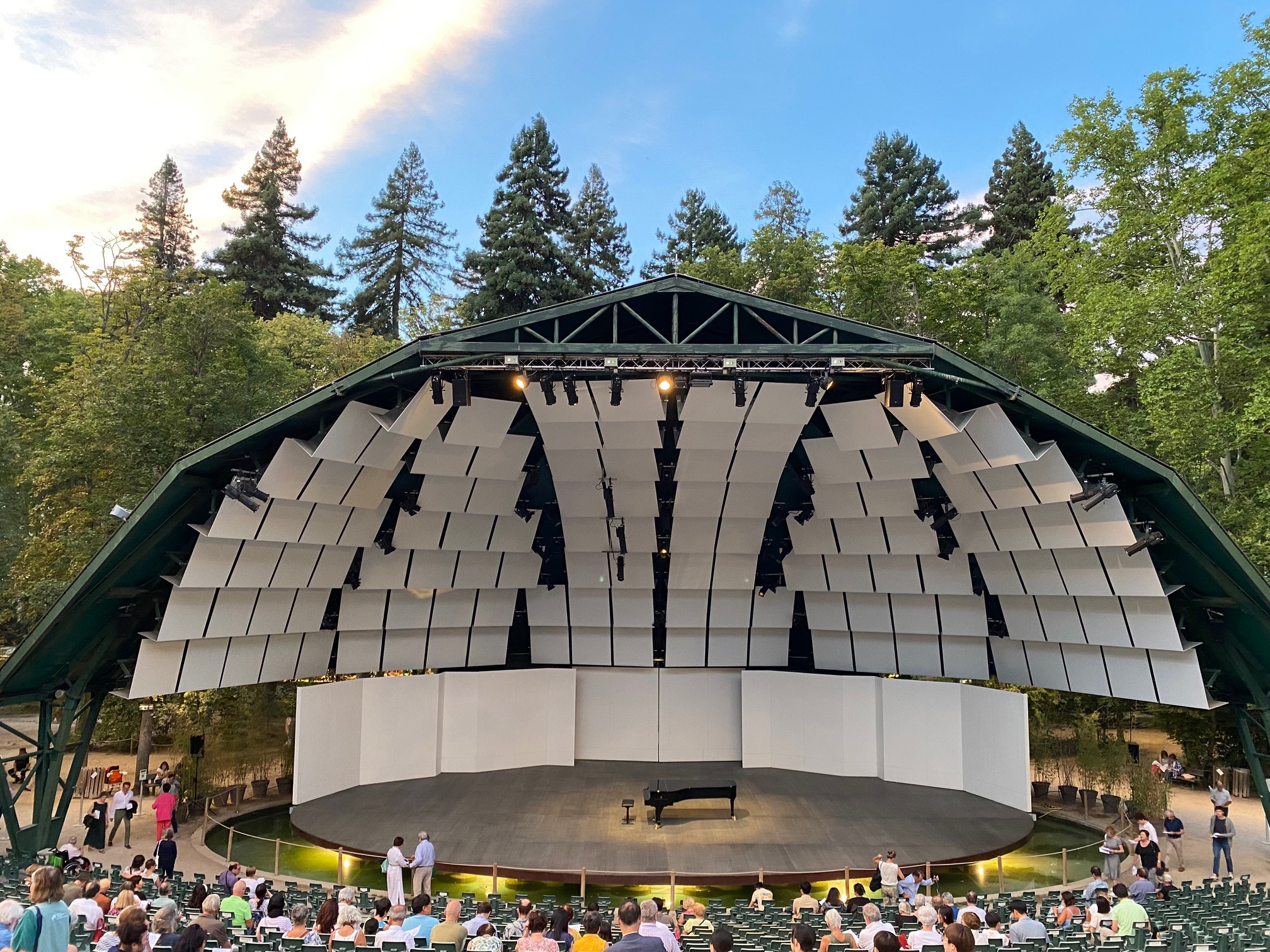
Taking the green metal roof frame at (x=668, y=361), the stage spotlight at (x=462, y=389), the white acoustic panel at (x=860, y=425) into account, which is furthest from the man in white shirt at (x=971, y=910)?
the stage spotlight at (x=462, y=389)

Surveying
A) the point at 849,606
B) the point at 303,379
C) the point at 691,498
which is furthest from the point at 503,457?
the point at 303,379

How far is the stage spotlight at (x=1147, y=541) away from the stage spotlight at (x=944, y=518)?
3.28 metres

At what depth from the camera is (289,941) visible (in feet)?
20.7

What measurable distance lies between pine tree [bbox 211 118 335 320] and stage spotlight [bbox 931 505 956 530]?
122 feet

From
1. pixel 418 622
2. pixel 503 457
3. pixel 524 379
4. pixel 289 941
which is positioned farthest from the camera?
pixel 418 622

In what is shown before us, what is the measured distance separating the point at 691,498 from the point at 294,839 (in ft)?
30.7

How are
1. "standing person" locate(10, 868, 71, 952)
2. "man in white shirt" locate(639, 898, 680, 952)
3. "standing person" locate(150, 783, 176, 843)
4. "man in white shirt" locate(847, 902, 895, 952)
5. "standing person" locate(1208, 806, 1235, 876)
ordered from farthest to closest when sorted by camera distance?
"standing person" locate(150, 783, 176, 843) < "standing person" locate(1208, 806, 1235, 876) < "man in white shirt" locate(847, 902, 895, 952) < "standing person" locate(10, 868, 71, 952) < "man in white shirt" locate(639, 898, 680, 952)

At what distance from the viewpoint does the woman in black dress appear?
13.5 m

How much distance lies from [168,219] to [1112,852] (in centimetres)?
5352

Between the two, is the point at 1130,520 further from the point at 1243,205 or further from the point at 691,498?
the point at 1243,205

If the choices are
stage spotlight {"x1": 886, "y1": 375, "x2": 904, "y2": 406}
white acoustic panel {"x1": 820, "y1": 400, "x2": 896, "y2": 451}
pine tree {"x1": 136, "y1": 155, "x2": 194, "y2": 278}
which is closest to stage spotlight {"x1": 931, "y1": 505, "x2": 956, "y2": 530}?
white acoustic panel {"x1": 820, "y1": 400, "x2": 896, "y2": 451}

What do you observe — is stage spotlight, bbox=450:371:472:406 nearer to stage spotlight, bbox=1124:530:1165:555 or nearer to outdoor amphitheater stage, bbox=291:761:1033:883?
outdoor amphitheater stage, bbox=291:761:1033:883

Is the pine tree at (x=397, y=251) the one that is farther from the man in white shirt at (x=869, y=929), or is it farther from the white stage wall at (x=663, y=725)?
the man in white shirt at (x=869, y=929)

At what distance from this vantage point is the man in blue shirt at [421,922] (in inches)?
250
